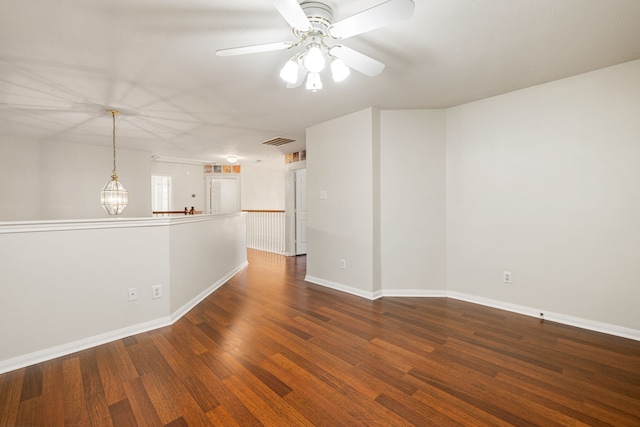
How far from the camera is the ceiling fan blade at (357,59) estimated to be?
176cm

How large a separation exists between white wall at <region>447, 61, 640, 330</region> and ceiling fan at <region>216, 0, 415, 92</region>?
2040 mm

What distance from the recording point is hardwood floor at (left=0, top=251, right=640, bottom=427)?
1527 mm

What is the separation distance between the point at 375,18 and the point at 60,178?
6316mm

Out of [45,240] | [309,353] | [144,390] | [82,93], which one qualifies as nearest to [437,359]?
[309,353]

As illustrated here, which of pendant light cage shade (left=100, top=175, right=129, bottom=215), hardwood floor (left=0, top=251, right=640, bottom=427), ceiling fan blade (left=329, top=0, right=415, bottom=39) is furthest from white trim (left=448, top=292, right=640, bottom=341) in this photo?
pendant light cage shade (left=100, top=175, right=129, bottom=215)

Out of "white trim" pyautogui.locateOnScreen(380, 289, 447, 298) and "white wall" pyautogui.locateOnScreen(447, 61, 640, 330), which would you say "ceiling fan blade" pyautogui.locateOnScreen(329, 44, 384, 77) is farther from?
"white trim" pyautogui.locateOnScreen(380, 289, 447, 298)

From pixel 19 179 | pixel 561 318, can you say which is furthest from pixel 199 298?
pixel 19 179

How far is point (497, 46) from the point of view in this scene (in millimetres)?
2102

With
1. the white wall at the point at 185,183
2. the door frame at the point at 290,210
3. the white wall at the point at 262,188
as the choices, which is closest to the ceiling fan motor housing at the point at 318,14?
the door frame at the point at 290,210

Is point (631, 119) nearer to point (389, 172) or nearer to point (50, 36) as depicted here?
point (389, 172)

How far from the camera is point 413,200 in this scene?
3.54 metres

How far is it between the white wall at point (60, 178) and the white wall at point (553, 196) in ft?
20.3

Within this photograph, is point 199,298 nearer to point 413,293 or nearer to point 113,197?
point 113,197

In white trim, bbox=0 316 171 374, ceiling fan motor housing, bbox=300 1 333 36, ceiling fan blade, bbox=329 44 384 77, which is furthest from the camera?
white trim, bbox=0 316 171 374
